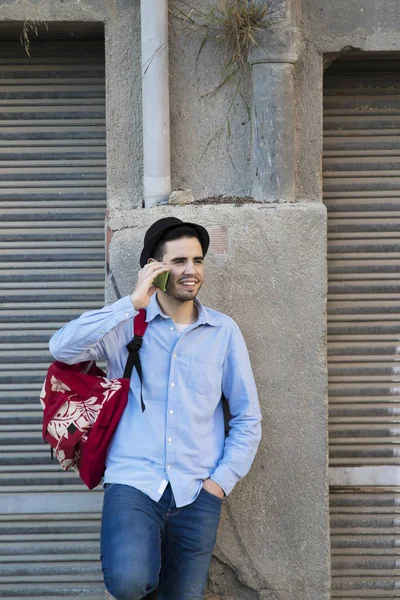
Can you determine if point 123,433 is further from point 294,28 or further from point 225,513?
point 294,28

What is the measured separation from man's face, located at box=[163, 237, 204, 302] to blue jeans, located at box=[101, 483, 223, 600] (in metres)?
0.77

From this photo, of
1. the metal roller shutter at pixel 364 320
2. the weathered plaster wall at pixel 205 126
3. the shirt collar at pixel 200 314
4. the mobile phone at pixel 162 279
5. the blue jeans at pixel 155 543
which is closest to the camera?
the blue jeans at pixel 155 543

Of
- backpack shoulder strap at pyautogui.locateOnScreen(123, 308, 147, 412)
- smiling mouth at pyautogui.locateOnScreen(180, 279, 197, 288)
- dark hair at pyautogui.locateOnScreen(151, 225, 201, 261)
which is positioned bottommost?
backpack shoulder strap at pyautogui.locateOnScreen(123, 308, 147, 412)

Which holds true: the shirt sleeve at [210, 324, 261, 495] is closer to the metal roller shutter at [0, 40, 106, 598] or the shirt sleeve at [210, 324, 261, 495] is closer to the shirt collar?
the shirt collar

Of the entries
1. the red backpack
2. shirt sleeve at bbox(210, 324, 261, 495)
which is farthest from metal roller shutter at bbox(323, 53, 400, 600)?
the red backpack

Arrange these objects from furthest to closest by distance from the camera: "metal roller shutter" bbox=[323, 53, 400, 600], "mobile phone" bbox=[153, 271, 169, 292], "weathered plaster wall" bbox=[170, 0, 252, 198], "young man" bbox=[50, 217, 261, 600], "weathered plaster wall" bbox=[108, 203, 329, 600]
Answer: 1. "metal roller shutter" bbox=[323, 53, 400, 600]
2. "weathered plaster wall" bbox=[170, 0, 252, 198]
3. "weathered plaster wall" bbox=[108, 203, 329, 600]
4. "mobile phone" bbox=[153, 271, 169, 292]
5. "young man" bbox=[50, 217, 261, 600]

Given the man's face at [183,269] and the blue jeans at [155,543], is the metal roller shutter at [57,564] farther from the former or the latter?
the man's face at [183,269]

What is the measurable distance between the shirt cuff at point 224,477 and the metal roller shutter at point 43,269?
1.19m

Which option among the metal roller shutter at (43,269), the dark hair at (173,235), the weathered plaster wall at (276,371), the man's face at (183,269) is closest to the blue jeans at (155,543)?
the weathered plaster wall at (276,371)

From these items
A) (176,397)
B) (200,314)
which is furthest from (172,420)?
(200,314)

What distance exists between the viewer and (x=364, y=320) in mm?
4375

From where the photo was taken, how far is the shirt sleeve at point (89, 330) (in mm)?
3252

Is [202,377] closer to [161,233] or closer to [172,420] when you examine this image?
[172,420]

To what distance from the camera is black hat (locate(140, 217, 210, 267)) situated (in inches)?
135
